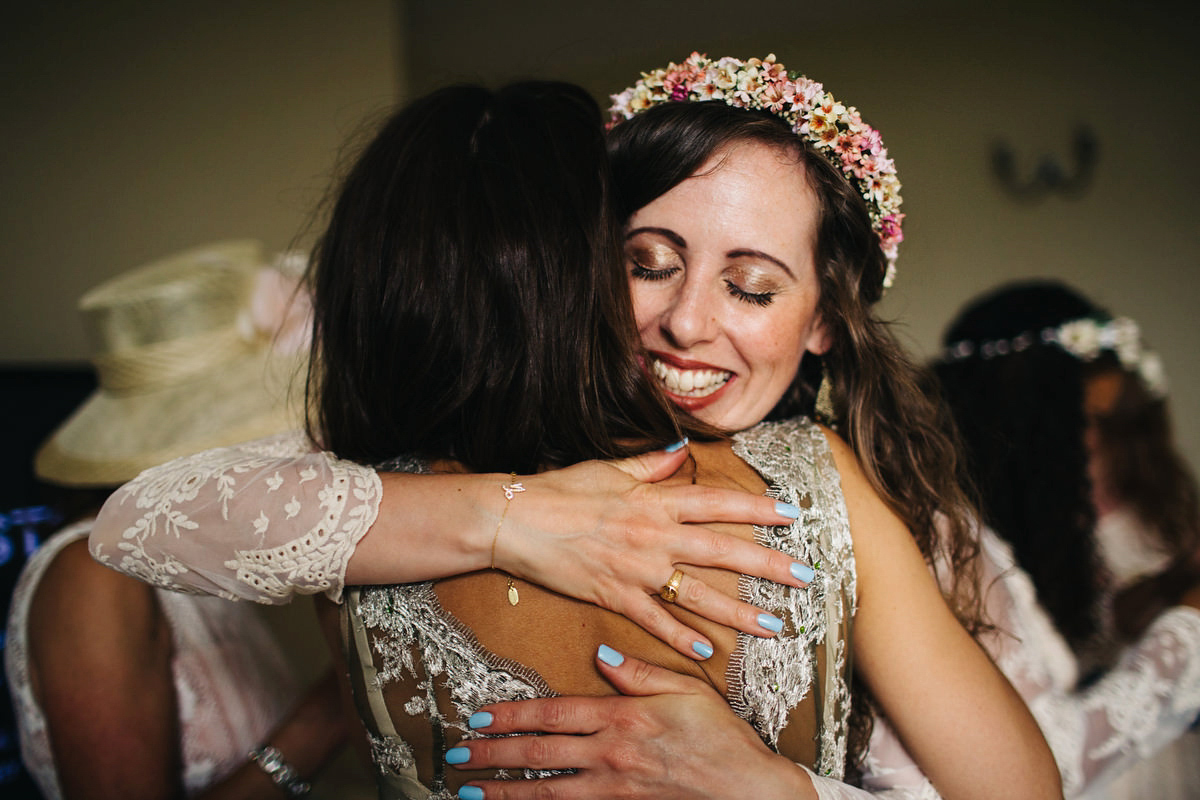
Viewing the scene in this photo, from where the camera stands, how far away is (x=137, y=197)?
8.32 ft

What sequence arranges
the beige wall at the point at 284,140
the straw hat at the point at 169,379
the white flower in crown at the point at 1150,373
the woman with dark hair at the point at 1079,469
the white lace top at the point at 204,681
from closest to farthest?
the white lace top at the point at 204,681 → the straw hat at the point at 169,379 → the woman with dark hair at the point at 1079,469 → the white flower in crown at the point at 1150,373 → the beige wall at the point at 284,140

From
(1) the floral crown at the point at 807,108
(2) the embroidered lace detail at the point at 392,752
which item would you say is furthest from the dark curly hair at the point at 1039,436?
(2) the embroidered lace detail at the point at 392,752

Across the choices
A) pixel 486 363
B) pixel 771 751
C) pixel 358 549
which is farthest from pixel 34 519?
pixel 771 751

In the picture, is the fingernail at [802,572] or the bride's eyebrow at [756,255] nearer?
the fingernail at [802,572]

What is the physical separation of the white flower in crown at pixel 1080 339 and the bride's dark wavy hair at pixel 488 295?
1.60m

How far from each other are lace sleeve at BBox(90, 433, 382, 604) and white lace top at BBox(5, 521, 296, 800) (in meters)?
0.65

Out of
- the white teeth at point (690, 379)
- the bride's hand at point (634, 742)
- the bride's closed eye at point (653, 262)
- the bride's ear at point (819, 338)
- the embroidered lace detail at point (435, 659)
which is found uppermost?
the bride's closed eye at point (653, 262)

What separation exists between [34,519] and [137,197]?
4.32 ft

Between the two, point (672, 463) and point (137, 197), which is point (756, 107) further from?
point (137, 197)

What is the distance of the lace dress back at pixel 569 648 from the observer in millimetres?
816

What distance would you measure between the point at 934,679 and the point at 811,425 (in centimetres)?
36

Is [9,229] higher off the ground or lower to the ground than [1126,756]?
A: higher

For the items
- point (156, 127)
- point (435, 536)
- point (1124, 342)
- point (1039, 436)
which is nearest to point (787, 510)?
point (435, 536)

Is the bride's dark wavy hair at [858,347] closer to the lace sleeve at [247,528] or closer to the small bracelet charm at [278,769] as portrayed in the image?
the lace sleeve at [247,528]
